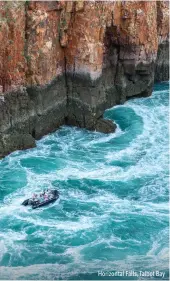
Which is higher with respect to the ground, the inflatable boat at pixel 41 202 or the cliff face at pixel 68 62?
the cliff face at pixel 68 62

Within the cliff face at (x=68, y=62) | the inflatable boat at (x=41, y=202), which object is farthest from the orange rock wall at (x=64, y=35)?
the inflatable boat at (x=41, y=202)

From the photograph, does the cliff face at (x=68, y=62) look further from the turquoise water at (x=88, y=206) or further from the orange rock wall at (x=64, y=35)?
the turquoise water at (x=88, y=206)

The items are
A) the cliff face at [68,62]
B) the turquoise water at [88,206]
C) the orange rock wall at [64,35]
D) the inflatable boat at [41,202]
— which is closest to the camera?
the turquoise water at [88,206]

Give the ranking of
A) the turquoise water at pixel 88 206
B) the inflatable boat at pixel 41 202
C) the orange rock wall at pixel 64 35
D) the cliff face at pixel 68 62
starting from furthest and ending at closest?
1. the cliff face at pixel 68 62
2. the orange rock wall at pixel 64 35
3. the inflatable boat at pixel 41 202
4. the turquoise water at pixel 88 206

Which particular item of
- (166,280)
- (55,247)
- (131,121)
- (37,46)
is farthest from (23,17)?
(166,280)

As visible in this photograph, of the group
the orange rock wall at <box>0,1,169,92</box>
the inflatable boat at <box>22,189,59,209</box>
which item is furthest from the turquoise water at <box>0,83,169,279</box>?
the orange rock wall at <box>0,1,169,92</box>

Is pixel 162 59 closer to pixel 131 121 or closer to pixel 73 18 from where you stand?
pixel 131 121

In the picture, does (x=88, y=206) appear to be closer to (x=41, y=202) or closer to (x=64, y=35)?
(x=41, y=202)
